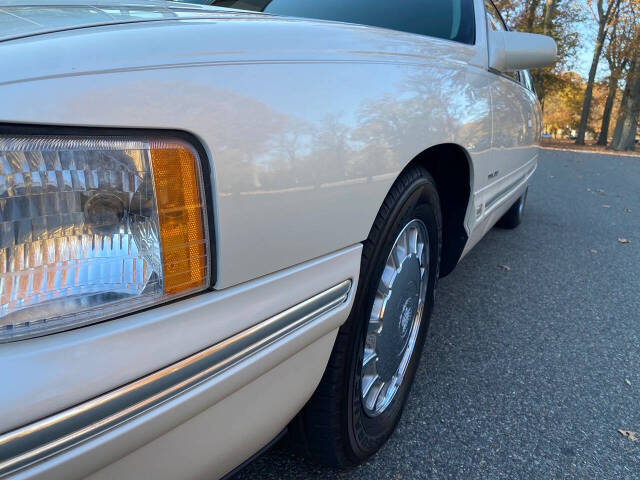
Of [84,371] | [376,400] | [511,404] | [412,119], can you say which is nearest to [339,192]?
[412,119]

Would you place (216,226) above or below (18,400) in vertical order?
above

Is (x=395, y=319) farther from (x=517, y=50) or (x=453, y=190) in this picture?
A: (x=517, y=50)

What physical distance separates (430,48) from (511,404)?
4.41 feet

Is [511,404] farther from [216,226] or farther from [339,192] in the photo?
[216,226]

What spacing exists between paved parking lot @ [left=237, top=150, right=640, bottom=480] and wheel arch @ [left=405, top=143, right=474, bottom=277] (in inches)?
19.5

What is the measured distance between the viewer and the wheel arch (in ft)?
5.71

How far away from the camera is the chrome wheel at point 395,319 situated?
146 cm

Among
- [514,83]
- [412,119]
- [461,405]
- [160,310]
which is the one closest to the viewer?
[160,310]

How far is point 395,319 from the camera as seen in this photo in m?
1.56

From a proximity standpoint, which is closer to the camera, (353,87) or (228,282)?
(228,282)

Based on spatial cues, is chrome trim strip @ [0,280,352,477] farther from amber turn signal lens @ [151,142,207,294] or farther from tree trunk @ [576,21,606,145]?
tree trunk @ [576,21,606,145]

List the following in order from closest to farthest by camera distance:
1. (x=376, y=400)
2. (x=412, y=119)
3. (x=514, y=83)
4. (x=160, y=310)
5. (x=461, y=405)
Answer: (x=160, y=310) → (x=412, y=119) → (x=376, y=400) → (x=461, y=405) → (x=514, y=83)

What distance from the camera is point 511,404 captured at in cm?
185

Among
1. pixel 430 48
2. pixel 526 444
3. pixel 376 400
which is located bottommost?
pixel 526 444
